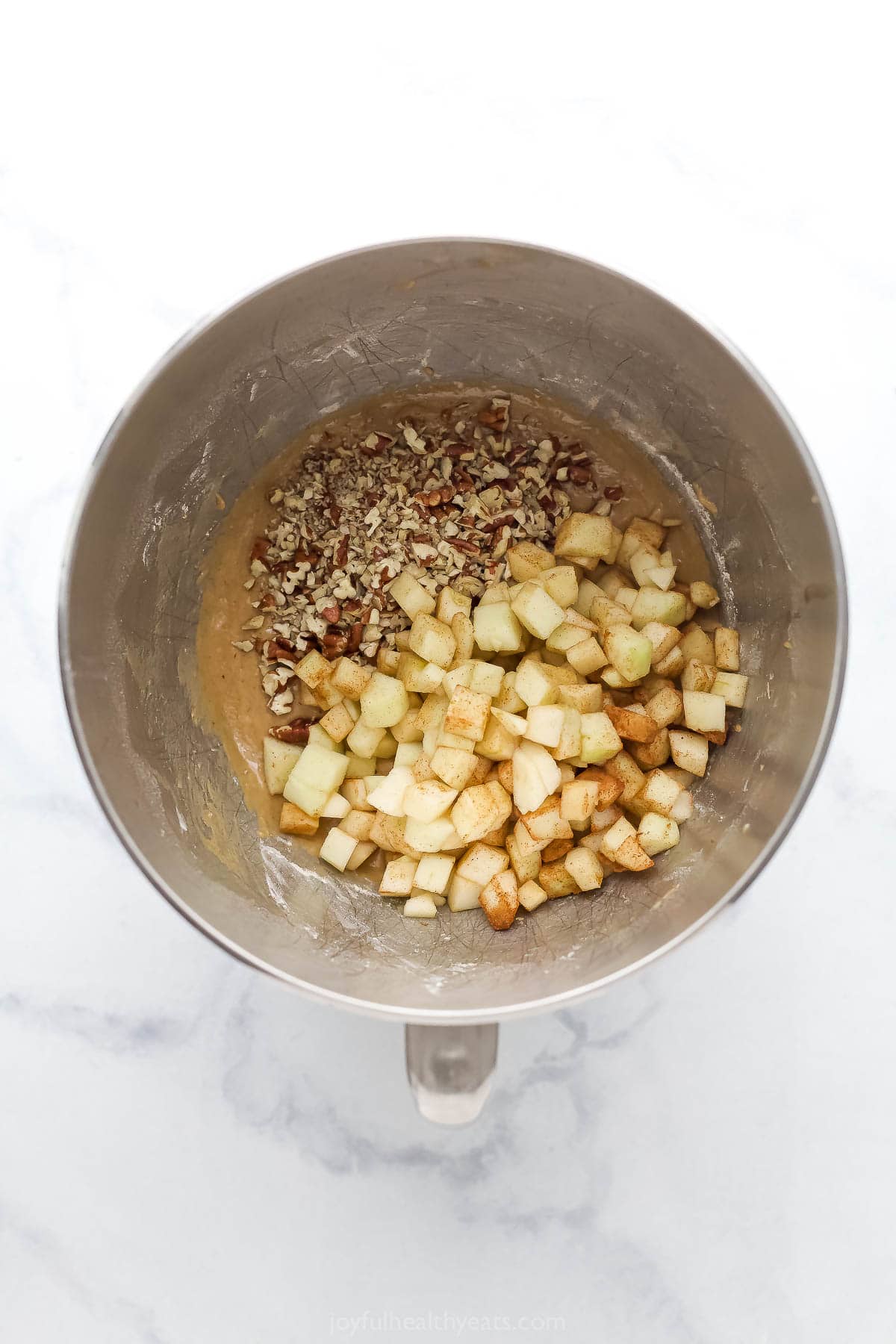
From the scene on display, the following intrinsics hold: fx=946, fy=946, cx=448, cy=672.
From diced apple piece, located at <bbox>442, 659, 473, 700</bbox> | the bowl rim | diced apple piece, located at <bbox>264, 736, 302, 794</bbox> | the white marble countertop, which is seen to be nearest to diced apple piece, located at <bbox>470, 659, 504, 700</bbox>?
diced apple piece, located at <bbox>442, 659, 473, 700</bbox>

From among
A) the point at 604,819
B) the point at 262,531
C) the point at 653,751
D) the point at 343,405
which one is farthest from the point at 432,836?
the point at 343,405

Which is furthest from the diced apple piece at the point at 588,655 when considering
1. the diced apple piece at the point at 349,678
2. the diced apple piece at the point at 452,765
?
the diced apple piece at the point at 349,678

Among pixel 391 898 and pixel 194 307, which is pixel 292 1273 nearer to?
pixel 391 898

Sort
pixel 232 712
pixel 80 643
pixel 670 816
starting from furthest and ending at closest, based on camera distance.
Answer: pixel 232 712
pixel 670 816
pixel 80 643

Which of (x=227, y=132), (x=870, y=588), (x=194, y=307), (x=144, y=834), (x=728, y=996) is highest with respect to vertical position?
(x=227, y=132)

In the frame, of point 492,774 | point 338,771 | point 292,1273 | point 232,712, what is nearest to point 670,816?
point 492,774

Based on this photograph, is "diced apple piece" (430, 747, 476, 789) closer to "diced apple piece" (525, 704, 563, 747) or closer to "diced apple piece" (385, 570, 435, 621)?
"diced apple piece" (525, 704, 563, 747)

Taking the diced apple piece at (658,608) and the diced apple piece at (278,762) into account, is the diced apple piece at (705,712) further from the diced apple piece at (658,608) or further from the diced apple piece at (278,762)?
the diced apple piece at (278,762)

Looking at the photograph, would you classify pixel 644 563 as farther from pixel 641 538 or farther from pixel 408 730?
pixel 408 730
